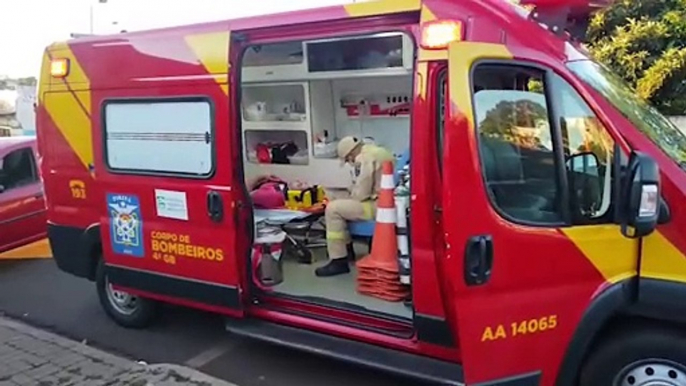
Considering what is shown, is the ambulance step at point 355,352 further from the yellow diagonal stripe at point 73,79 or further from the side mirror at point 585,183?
the yellow diagonal stripe at point 73,79

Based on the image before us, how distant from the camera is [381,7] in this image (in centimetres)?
375

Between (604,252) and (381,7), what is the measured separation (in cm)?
179

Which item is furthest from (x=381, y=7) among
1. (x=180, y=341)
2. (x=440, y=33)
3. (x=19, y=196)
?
(x=19, y=196)

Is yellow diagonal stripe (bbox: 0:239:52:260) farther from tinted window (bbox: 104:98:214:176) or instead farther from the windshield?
the windshield

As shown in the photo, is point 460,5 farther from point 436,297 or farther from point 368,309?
point 368,309

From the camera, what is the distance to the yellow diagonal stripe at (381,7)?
366cm

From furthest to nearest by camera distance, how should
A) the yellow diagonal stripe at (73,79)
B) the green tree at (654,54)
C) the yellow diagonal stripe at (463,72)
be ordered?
1. the green tree at (654,54)
2. the yellow diagonal stripe at (73,79)
3. the yellow diagonal stripe at (463,72)

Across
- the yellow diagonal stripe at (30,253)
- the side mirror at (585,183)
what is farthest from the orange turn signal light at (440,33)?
the yellow diagonal stripe at (30,253)

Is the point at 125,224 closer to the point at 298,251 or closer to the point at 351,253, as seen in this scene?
the point at 298,251

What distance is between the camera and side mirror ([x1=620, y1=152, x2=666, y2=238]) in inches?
110

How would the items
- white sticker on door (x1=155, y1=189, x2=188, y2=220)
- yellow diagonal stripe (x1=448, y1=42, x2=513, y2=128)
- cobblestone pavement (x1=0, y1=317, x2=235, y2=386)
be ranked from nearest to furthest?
yellow diagonal stripe (x1=448, y1=42, x2=513, y2=128), cobblestone pavement (x1=0, y1=317, x2=235, y2=386), white sticker on door (x1=155, y1=189, x2=188, y2=220)

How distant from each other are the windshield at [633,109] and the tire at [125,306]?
3.82 meters

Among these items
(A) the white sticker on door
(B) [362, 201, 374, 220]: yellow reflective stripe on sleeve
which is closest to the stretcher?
(B) [362, 201, 374, 220]: yellow reflective stripe on sleeve

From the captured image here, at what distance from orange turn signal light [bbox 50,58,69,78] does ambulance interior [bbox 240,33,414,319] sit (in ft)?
4.79
